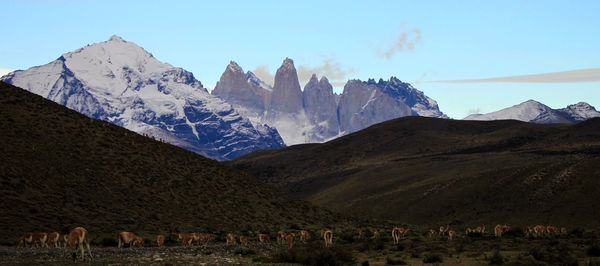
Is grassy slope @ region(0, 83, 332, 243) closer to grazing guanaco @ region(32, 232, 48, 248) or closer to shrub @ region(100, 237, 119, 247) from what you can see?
grazing guanaco @ region(32, 232, 48, 248)

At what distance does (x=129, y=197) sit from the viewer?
232 ft

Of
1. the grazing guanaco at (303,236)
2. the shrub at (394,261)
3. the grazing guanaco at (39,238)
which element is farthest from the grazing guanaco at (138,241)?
the shrub at (394,261)

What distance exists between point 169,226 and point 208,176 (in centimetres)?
1967

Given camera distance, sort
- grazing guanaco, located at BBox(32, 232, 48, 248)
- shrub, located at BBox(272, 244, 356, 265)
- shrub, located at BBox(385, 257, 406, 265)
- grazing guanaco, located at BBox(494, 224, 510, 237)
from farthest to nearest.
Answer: grazing guanaco, located at BBox(494, 224, 510, 237), grazing guanaco, located at BBox(32, 232, 48, 248), shrub, located at BBox(385, 257, 406, 265), shrub, located at BBox(272, 244, 356, 265)

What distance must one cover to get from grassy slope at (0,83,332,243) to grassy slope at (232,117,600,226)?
A: 28.2m

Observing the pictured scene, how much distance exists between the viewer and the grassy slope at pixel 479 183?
100562 mm

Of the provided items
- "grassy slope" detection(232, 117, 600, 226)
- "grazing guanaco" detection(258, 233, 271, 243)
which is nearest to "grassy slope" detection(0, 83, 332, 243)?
"grazing guanaco" detection(258, 233, 271, 243)

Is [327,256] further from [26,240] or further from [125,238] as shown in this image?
Result: [26,240]

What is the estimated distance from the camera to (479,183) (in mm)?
A: 119438

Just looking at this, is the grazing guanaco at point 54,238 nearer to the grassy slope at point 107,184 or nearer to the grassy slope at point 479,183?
the grassy slope at point 107,184

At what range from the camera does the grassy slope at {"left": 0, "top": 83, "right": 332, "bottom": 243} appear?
62594 mm

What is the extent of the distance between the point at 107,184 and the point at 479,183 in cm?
6329

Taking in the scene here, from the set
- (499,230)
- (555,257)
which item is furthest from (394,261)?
(499,230)

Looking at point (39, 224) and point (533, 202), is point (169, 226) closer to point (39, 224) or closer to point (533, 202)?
point (39, 224)
